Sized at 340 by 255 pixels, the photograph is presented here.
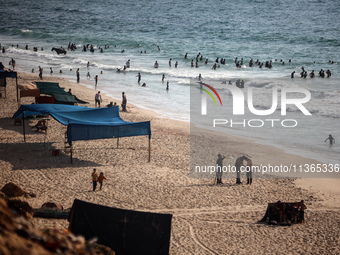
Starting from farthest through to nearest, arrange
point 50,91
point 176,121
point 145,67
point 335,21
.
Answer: point 335,21 < point 145,67 < point 176,121 < point 50,91

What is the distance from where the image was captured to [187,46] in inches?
2515

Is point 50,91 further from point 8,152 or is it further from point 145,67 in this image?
point 145,67

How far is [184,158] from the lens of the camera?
17688 mm

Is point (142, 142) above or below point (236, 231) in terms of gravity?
above

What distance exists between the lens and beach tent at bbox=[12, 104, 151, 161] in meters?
15.7

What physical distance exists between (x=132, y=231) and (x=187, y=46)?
57.2 m

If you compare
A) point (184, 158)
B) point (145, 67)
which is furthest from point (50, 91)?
point (145, 67)

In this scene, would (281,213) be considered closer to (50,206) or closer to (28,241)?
(50,206)

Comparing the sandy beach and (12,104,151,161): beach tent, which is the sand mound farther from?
(12,104,151,161): beach tent

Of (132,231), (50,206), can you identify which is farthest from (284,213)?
(50,206)

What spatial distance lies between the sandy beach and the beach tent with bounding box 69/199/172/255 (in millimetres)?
1515

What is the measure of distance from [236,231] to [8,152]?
32.0 ft

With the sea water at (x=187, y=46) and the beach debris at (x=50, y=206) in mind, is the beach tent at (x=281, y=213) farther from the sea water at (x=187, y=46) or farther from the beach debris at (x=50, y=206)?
the sea water at (x=187, y=46)

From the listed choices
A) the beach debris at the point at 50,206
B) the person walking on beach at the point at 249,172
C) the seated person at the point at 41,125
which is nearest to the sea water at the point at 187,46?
the person walking on beach at the point at 249,172
